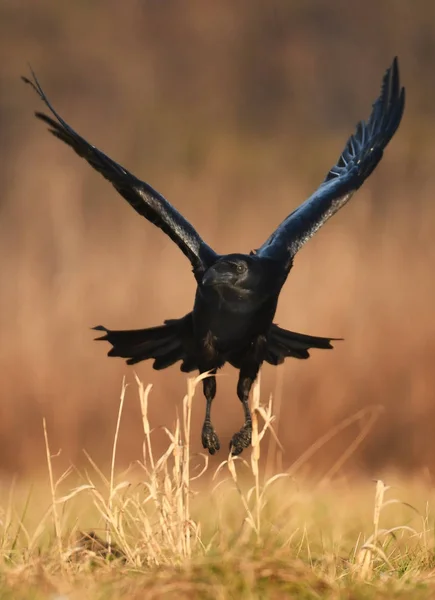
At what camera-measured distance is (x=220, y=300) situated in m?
4.20

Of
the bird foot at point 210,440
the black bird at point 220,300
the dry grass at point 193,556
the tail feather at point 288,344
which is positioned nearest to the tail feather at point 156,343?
the black bird at point 220,300

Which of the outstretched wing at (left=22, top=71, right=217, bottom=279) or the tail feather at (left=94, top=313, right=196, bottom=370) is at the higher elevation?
the outstretched wing at (left=22, top=71, right=217, bottom=279)

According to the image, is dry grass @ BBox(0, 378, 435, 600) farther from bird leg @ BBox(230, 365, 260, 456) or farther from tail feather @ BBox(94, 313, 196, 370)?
tail feather @ BBox(94, 313, 196, 370)

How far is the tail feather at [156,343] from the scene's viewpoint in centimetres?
458

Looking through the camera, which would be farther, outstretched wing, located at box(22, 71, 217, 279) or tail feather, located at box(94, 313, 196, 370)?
tail feather, located at box(94, 313, 196, 370)

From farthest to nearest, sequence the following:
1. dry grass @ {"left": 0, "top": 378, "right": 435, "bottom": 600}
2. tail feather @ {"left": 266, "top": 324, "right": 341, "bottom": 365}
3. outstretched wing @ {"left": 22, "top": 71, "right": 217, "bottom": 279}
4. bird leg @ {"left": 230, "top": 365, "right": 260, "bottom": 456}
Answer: tail feather @ {"left": 266, "top": 324, "right": 341, "bottom": 365}
outstretched wing @ {"left": 22, "top": 71, "right": 217, "bottom": 279}
bird leg @ {"left": 230, "top": 365, "right": 260, "bottom": 456}
dry grass @ {"left": 0, "top": 378, "right": 435, "bottom": 600}

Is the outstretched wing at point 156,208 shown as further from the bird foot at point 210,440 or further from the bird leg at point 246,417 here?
the bird foot at point 210,440

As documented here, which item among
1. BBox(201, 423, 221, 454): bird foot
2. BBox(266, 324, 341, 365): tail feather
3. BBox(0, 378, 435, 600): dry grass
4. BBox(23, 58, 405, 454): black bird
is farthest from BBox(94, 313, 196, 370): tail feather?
BBox(0, 378, 435, 600): dry grass

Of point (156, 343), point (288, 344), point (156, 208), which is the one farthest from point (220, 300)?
point (288, 344)

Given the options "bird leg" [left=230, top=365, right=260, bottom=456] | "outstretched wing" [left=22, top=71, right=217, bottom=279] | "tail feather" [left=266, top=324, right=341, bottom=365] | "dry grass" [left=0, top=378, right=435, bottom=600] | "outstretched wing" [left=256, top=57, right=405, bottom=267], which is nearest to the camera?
"dry grass" [left=0, top=378, right=435, bottom=600]

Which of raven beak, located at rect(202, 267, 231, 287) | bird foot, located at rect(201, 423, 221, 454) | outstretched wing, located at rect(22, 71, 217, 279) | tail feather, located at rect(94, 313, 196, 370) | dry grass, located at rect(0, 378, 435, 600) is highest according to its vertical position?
outstretched wing, located at rect(22, 71, 217, 279)

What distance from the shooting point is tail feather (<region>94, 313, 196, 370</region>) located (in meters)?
4.58

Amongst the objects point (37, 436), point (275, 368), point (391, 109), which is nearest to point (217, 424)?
point (275, 368)

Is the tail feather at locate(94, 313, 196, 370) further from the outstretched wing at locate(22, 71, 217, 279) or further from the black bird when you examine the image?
the outstretched wing at locate(22, 71, 217, 279)
